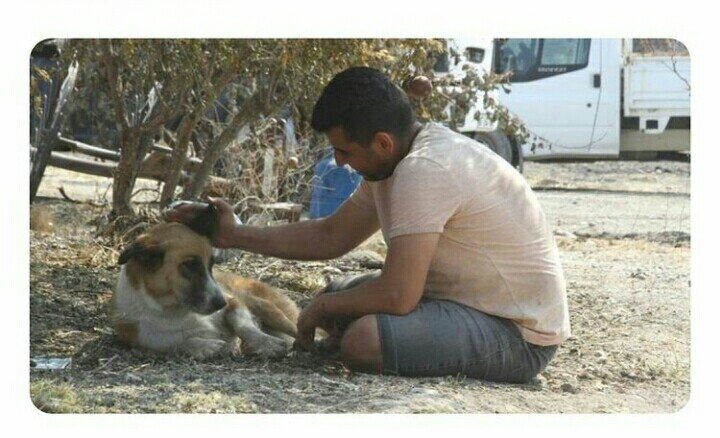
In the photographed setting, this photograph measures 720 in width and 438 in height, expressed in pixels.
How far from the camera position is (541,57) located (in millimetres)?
17688

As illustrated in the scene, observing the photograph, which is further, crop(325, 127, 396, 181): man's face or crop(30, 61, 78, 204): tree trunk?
crop(30, 61, 78, 204): tree trunk

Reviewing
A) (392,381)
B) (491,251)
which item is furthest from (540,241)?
(392,381)

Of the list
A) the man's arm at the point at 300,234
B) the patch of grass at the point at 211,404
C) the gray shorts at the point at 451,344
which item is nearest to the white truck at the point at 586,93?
the man's arm at the point at 300,234

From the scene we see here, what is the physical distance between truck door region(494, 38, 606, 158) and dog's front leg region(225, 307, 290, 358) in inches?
470

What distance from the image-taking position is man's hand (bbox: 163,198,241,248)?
586 cm

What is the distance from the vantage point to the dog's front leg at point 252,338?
228 inches

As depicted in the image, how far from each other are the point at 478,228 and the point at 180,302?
162 cm

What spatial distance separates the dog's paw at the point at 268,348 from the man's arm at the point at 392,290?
351 millimetres

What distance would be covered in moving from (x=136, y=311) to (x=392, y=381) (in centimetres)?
153

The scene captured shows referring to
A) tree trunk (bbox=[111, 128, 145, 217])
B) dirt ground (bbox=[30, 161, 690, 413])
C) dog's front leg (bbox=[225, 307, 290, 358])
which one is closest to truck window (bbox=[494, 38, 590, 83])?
A: dirt ground (bbox=[30, 161, 690, 413])

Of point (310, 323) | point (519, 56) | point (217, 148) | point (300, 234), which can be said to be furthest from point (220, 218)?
point (519, 56)

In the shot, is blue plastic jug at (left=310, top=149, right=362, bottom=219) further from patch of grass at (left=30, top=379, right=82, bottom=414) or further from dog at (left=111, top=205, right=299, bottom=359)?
patch of grass at (left=30, top=379, right=82, bottom=414)

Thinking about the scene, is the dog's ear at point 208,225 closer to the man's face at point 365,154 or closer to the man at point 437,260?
the man at point 437,260

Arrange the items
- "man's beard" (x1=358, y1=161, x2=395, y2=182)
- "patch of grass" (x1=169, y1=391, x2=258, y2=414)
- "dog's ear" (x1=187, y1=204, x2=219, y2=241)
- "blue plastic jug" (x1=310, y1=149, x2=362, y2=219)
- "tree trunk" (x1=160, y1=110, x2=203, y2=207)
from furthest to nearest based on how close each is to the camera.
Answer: "blue plastic jug" (x1=310, y1=149, x2=362, y2=219) < "tree trunk" (x1=160, y1=110, x2=203, y2=207) < "dog's ear" (x1=187, y1=204, x2=219, y2=241) < "man's beard" (x1=358, y1=161, x2=395, y2=182) < "patch of grass" (x1=169, y1=391, x2=258, y2=414)
